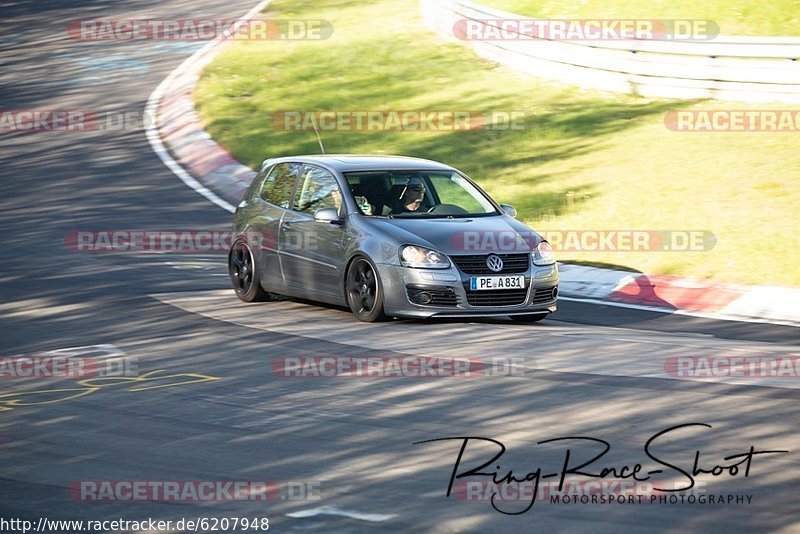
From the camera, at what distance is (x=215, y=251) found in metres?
18.5

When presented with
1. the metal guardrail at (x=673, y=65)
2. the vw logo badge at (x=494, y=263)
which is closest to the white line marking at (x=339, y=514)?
the vw logo badge at (x=494, y=263)

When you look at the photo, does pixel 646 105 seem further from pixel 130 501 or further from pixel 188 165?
Answer: pixel 130 501

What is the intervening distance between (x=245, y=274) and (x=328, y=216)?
72.8 inches

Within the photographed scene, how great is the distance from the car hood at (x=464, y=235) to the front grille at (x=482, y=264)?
5 centimetres

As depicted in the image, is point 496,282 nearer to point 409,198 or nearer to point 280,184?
point 409,198

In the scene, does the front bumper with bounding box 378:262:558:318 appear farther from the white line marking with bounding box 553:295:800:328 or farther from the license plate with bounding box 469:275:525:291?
the white line marking with bounding box 553:295:800:328

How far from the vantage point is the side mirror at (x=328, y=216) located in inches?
518

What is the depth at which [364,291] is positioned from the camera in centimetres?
1271

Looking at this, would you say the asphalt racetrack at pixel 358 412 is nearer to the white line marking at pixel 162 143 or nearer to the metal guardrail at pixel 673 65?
the white line marking at pixel 162 143

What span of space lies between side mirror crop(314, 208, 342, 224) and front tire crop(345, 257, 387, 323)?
1.96 feet

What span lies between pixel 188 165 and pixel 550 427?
53.9 feet

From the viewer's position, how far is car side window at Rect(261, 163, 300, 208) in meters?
14.3

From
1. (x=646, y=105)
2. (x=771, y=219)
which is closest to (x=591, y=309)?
(x=771, y=219)

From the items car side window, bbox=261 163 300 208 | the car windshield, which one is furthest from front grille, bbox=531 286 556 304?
car side window, bbox=261 163 300 208
